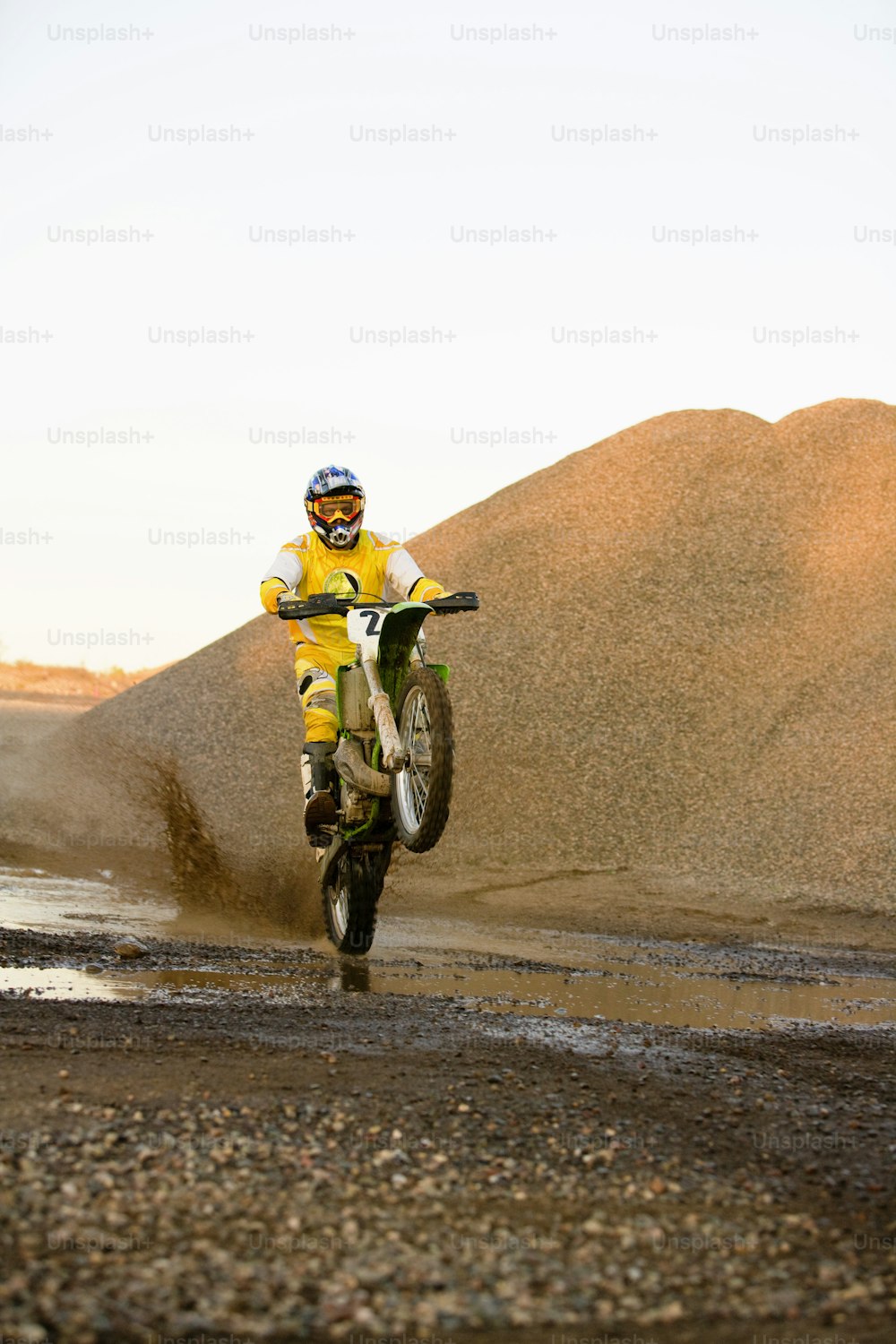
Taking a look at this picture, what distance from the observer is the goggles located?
1117 cm

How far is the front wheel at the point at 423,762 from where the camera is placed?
9.07m

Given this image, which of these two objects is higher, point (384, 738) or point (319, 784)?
point (384, 738)

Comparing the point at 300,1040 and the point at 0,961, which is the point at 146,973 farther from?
the point at 300,1040

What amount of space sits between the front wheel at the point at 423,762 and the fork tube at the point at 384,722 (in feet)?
0.36

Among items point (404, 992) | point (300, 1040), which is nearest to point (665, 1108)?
point (300, 1040)

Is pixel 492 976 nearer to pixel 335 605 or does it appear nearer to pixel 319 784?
pixel 319 784

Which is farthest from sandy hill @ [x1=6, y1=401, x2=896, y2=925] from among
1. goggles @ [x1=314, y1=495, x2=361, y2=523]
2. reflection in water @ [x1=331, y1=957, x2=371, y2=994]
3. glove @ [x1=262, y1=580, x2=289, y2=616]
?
goggles @ [x1=314, y1=495, x2=361, y2=523]

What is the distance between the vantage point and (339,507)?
11.2 metres

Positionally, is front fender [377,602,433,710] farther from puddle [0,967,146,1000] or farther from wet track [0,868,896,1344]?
puddle [0,967,146,1000]

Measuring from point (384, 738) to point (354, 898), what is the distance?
2174mm

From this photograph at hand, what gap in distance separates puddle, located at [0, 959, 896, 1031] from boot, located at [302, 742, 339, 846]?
3.96 feet

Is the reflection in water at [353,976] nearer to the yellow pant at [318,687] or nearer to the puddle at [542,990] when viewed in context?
the puddle at [542,990]

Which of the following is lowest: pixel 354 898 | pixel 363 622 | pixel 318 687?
pixel 354 898

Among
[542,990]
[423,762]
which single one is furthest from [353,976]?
[423,762]
